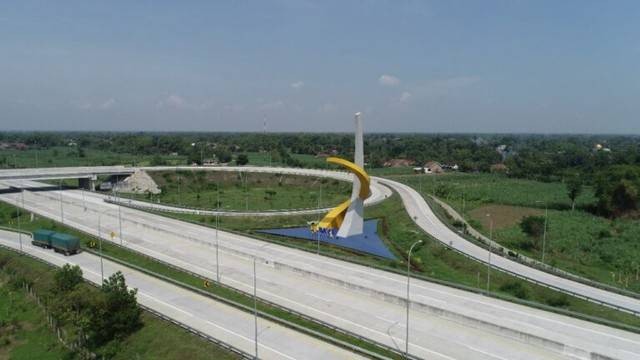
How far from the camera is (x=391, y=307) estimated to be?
35.5 meters

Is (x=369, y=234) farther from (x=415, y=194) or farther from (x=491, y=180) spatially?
(x=491, y=180)

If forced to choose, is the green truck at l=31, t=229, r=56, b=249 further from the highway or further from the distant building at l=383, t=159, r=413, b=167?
the distant building at l=383, t=159, r=413, b=167

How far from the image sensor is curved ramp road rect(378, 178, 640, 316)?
3666 cm

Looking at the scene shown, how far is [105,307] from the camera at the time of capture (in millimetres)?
32781

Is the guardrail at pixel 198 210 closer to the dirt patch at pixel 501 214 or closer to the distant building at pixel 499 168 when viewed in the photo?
the dirt patch at pixel 501 214

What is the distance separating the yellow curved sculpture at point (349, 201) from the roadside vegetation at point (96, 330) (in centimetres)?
2716

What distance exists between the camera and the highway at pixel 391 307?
28447mm

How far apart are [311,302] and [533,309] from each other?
1766cm

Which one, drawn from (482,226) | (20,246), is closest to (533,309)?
(482,226)

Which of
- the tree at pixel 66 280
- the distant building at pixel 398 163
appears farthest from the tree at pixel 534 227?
the distant building at pixel 398 163

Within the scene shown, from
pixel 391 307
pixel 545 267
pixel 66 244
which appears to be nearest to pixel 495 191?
pixel 545 267

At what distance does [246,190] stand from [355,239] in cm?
5332

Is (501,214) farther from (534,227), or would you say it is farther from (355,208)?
(355,208)

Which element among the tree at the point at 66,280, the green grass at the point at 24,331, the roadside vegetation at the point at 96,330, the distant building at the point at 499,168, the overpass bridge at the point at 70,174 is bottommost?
the green grass at the point at 24,331
